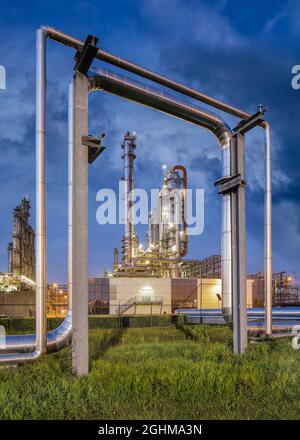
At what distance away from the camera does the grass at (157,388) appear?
4699 mm

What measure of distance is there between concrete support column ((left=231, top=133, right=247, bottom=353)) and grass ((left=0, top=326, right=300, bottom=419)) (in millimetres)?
552

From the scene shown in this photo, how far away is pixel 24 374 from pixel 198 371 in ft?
9.51

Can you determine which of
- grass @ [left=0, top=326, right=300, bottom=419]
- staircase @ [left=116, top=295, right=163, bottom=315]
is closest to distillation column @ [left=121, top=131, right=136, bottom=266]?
staircase @ [left=116, top=295, right=163, bottom=315]

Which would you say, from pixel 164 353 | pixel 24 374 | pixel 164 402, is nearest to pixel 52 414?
pixel 164 402

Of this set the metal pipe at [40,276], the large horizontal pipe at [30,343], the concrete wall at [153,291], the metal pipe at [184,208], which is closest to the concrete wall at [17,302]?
the concrete wall at [153,291]

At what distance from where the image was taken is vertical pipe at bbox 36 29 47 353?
7188 mm

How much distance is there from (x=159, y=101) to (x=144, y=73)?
724 mm

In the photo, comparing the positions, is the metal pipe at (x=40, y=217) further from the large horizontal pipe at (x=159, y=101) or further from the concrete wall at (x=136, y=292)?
the concrete wall at (x=136, y=292)

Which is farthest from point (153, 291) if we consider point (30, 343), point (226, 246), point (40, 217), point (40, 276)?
point (40, 217)

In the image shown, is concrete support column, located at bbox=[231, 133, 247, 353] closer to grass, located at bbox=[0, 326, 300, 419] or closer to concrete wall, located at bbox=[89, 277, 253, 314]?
grass, located at bbox=[0, 326, 300, 419]

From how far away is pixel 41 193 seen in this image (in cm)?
741

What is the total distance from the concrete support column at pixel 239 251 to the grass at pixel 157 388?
0.55 metres

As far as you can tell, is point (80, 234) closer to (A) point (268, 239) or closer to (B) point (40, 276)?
(B) point (40, 276)

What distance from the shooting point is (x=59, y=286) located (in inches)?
1237
